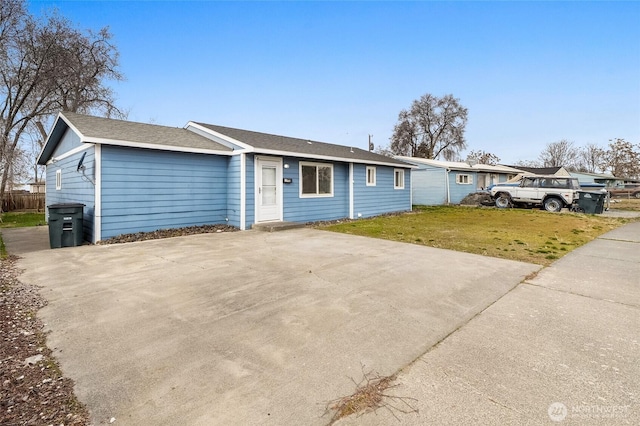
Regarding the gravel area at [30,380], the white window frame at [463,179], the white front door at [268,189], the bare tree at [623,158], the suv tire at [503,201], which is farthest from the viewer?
the bare tree at [623,158]

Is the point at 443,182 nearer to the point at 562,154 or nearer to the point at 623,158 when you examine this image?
the point at 623,158

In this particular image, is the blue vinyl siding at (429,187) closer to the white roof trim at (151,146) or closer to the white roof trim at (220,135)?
the white roof trim at (220,135)

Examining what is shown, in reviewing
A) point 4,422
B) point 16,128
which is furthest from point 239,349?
point 16,128

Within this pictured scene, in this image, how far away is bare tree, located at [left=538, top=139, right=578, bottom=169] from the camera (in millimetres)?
53625

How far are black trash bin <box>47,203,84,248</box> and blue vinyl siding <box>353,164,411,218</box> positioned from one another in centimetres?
933

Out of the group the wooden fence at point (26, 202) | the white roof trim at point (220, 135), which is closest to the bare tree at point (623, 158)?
the white roof trim at point (220, 135)

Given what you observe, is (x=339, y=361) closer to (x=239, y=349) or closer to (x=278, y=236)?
(x=239, y=349)

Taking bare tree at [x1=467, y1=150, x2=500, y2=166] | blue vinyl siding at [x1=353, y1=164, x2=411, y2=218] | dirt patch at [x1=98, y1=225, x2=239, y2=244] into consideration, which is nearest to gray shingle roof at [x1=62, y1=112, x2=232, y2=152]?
dirt patch at [x1=98, y1=225, x2=239, y2=244]

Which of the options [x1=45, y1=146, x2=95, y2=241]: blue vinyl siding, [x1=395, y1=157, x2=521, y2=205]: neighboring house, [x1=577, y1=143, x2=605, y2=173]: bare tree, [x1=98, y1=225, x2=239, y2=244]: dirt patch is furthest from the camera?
[x1=577, y1=143, x2=605, y2=173]: bare tree

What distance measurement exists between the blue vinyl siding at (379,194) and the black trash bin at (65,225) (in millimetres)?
9334

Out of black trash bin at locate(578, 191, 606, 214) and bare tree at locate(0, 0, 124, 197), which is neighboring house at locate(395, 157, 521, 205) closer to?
black trash bin at locate(578, 191, 606, 214)

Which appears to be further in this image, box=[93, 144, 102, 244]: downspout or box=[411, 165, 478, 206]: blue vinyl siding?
box=[411, 165, 478, 206]: blue vinyl siding

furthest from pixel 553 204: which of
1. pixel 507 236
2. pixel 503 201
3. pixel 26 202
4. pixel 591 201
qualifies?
pixel 26 202

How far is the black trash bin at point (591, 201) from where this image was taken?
15.6 meters
